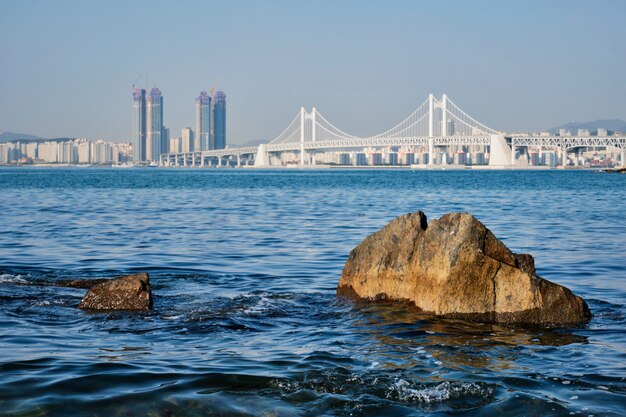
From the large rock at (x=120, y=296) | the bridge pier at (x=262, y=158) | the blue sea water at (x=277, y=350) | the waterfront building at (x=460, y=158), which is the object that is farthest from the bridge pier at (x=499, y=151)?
the large rock at (x=120, y=296)

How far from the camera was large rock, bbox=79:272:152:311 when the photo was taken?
777 centimetres

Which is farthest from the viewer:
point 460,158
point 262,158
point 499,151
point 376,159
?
point 376,159

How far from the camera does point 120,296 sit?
308 inches

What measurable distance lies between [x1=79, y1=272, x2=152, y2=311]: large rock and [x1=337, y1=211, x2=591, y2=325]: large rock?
2398 mm

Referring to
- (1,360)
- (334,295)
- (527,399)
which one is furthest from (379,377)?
(334,295)

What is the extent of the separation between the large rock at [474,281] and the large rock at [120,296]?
7.87ft

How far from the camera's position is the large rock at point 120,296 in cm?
777

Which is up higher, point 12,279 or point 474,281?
point 474,281

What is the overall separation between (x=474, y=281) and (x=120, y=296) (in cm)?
317

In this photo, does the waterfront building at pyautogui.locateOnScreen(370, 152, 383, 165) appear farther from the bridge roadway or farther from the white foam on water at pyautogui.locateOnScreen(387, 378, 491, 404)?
the white foam on water at pyautogui.locateOnScreen(387, 378, 491, 404)

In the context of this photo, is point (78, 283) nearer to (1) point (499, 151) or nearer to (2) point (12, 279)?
(2) point (12, 279)

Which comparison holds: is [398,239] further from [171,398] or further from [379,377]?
[171,398]

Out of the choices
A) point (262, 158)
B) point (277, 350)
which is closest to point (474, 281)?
point (277, 350)

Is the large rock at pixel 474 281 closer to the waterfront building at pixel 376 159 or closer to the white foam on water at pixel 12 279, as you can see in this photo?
the white foam on water at pixel 12 279
